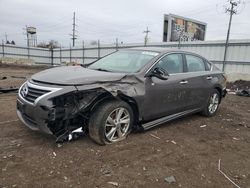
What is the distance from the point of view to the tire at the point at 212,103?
6.23m

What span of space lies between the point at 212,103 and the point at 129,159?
3.52 metres

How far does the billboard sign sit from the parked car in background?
1999 cm

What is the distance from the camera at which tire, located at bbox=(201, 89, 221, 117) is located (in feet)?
20.4

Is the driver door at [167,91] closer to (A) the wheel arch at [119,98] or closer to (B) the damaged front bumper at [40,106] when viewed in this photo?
(A) the wheel arch at [119,98]

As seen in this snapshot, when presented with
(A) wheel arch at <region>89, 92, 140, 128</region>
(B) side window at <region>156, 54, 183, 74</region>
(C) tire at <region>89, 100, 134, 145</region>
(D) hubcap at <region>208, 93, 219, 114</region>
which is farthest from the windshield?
(D) hubcap at <region>208, 93, 219, 114</region>

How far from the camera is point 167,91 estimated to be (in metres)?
4.82

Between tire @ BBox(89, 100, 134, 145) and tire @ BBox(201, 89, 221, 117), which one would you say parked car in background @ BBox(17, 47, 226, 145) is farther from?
tire @ BBox(201, 89, 221, 117)

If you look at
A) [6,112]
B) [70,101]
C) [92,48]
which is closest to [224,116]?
[70,101]

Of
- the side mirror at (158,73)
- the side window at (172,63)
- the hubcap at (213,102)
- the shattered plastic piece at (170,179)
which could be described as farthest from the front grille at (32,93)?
the hubcap at (213,102)

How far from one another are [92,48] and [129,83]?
25.7 m

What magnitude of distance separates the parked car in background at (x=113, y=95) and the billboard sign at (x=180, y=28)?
787 inches

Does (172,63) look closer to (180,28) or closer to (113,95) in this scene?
(113,95)

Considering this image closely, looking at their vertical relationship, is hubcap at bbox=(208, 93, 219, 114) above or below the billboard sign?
below

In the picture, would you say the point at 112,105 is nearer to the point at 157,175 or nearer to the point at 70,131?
the point at 70,131
